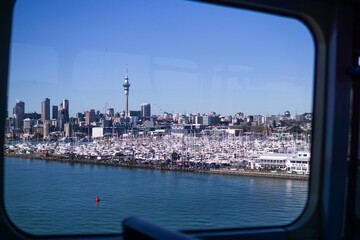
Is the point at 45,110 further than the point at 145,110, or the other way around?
the point at 145,110

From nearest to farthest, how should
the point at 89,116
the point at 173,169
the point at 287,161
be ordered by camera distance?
the point at 89,116
the point at 287,161
the point at 173,169

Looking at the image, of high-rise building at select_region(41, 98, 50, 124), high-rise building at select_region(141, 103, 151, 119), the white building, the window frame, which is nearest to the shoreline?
the white building

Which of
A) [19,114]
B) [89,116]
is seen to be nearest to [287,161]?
[89,116]

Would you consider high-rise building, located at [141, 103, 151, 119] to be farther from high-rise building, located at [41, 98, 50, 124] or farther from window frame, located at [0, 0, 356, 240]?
window frame, located at [0, 0, 356, 240]

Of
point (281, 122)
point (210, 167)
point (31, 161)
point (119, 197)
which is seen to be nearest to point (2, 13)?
point (31, 161)

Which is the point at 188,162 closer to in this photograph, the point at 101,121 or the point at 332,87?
the point at 101,121

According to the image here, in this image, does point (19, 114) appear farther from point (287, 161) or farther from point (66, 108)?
point (287, 161)

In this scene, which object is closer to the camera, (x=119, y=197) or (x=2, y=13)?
(x=2, y=13)

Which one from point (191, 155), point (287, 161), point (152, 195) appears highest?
point (287, 161)
